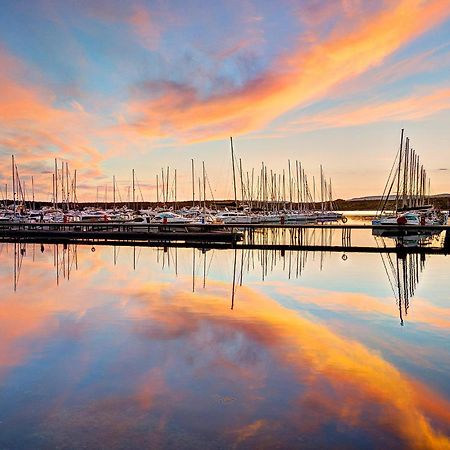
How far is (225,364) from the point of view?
9008 millimetres

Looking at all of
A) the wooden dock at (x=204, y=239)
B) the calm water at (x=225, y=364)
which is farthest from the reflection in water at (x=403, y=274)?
Answer: the wooden dock at (x=204, y=239)

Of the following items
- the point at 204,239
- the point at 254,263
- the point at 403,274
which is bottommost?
the point at 403,274

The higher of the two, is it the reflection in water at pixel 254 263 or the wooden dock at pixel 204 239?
the wooden dock at pixel 204 239

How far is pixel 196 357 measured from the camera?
944 cm

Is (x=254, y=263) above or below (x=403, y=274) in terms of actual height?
above

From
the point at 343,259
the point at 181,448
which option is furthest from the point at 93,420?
the point at 343,259

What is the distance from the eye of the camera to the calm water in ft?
21.0

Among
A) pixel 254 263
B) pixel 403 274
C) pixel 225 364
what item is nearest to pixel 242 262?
pixel 254 263

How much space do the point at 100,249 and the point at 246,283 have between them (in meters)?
15.9

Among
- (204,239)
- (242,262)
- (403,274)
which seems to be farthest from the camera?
(204,239)

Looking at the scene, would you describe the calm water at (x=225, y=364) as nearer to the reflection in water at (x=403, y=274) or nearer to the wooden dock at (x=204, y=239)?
the reflection in water at (x=403, y=274)

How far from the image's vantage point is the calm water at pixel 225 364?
640 cm

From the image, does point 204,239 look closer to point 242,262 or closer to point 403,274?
point 242,262

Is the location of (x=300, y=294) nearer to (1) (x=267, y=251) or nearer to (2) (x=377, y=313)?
(2) (x=377, y=313)
